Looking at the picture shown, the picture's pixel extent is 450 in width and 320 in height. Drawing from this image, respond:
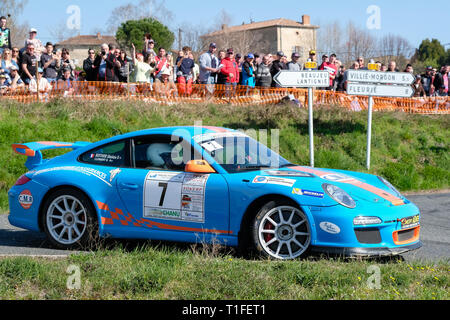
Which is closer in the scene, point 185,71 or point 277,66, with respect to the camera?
point 185,71

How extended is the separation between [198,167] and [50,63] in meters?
10.5

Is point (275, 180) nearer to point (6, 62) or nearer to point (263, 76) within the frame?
point (6, 62)

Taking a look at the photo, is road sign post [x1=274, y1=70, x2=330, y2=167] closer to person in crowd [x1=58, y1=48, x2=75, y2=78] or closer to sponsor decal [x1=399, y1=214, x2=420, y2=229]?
person in crowd [x1=58, y1=48, x2=75, y2=78]

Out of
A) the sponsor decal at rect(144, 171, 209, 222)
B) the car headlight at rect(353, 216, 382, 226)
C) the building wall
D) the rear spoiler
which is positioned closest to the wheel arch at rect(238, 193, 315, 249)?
the sponsor decal at rect(144, 171, 209, 222)

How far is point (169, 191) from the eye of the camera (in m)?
6.82

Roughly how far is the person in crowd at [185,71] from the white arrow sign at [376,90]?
489 centimetres

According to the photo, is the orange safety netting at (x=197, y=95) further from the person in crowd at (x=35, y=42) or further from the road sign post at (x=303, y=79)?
the road sign post at (x=303, y=79)

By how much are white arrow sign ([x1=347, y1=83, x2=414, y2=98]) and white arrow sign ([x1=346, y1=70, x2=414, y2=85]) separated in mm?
129

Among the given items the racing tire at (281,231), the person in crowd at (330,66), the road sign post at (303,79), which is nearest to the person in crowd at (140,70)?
the road sign post at (303,79)

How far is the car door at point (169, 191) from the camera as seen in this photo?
21.8ft

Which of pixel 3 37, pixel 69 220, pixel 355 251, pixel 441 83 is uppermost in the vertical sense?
pixel 3 37

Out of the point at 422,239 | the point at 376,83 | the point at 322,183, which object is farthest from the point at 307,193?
the point at 376,83

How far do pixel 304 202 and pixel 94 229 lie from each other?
2.56 metres

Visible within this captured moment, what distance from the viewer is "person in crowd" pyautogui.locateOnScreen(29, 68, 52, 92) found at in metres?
15.4
